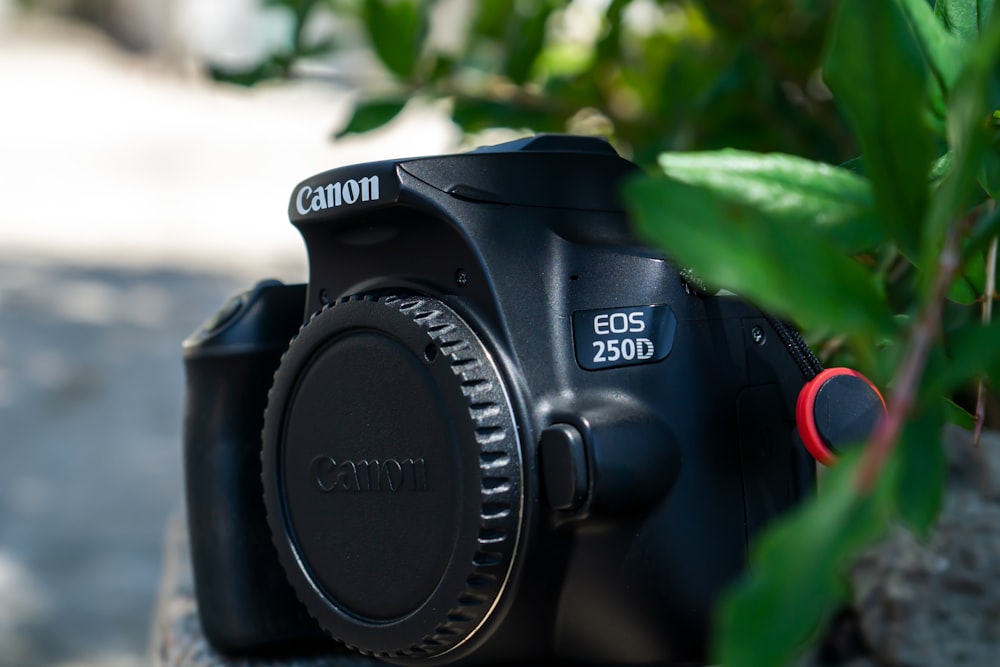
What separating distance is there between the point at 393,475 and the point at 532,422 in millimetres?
67

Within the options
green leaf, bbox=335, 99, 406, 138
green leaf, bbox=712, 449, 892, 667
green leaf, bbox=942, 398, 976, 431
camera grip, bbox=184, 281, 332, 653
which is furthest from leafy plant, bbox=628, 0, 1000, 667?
green leaf, bbox=335, 99, 406, 138

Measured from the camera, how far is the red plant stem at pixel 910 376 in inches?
7.4

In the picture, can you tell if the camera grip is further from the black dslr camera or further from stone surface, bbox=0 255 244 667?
stone surface, bbox=0 255 244 667

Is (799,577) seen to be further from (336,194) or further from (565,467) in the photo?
(336,194)

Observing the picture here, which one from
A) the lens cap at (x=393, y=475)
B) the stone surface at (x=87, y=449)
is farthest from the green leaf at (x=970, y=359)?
the stone surface at (x=87, y=449)

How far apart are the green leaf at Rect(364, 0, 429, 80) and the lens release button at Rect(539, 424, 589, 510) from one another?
428mm

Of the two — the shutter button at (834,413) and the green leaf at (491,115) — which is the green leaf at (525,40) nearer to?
the green leaf at (491,115)

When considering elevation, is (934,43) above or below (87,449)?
above

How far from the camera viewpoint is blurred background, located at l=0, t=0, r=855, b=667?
2.57 ft

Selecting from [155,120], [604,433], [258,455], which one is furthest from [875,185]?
[155,120]

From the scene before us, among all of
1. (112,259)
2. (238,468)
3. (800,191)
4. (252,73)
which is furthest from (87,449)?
(800,191)

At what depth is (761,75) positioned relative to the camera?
0.72 meters

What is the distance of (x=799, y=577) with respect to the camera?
19 cm

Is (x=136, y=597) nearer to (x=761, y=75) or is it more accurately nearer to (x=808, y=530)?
(x=761, y=75)
